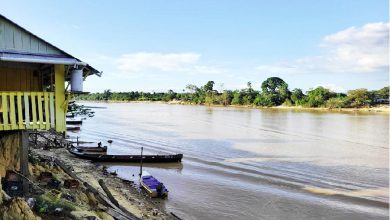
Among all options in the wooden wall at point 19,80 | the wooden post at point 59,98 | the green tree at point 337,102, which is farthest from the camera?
the green tree at point 337,102

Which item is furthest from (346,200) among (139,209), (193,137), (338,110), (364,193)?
(338,110)

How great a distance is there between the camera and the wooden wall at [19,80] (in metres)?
9.67

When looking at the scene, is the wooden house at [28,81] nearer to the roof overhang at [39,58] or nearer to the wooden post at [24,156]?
the roof overhang at [39,58]

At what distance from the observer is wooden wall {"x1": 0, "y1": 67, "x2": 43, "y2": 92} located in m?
9.67

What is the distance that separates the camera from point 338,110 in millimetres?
123188

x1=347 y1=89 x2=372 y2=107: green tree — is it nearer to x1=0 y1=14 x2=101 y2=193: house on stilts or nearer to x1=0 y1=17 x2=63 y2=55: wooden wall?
x1=0 y1=14 x2=101 y2=193: house on stilts

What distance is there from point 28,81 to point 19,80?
270mm

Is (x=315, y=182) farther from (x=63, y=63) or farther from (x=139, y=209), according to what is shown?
(x=63, y=63)

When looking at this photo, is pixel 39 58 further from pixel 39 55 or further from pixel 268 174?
pixel 268 174

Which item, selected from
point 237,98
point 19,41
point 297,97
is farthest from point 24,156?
point 237,98

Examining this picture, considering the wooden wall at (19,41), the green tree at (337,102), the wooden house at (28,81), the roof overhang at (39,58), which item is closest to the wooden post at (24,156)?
the wooden house at (28,81)

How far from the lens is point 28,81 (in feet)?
33.4

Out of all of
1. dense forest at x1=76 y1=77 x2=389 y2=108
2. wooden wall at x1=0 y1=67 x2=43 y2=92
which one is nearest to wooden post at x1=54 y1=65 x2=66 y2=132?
wooden wall at x1=0 y1=67 x2=43 y2=92

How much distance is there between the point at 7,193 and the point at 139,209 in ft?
28.2
